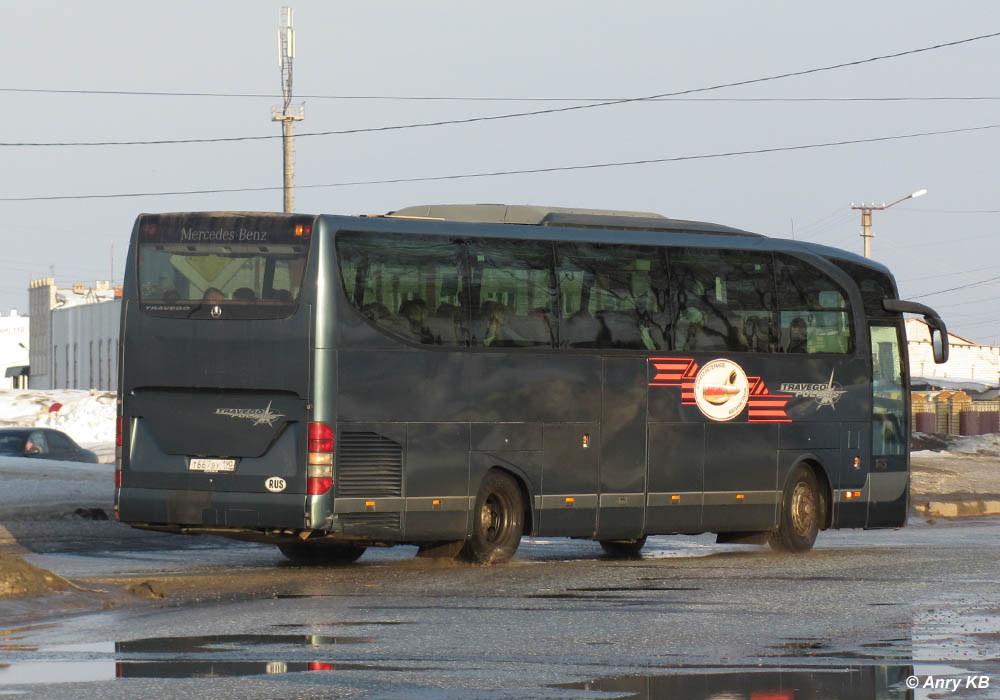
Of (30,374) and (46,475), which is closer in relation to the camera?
(46,475)

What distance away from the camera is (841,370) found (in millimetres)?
20859

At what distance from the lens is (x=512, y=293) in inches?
694

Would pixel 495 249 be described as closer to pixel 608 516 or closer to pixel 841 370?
pixel 608 516

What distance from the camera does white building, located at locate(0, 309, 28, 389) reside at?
449 ft

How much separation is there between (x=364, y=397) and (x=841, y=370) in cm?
703

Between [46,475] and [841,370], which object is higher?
[841,370]

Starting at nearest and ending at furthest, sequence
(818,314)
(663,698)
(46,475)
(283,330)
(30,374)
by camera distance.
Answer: (663,698) → (283,330) → (818,314) → (46,475) → (30,374)

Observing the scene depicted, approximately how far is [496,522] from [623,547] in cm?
332

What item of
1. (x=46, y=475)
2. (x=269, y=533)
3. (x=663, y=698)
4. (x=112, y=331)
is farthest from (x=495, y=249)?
(x=112, y=331)

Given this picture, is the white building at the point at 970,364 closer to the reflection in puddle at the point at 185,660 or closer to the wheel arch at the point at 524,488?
the wheel arch at the point at 524,488

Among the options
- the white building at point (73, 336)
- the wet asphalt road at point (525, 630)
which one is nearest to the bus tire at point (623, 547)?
the wet asphalt road at point (525, 630)

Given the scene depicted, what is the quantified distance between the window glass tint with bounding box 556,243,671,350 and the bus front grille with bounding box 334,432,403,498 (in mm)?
2410

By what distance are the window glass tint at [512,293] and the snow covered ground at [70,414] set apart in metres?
38.4

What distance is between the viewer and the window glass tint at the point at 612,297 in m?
18.0
